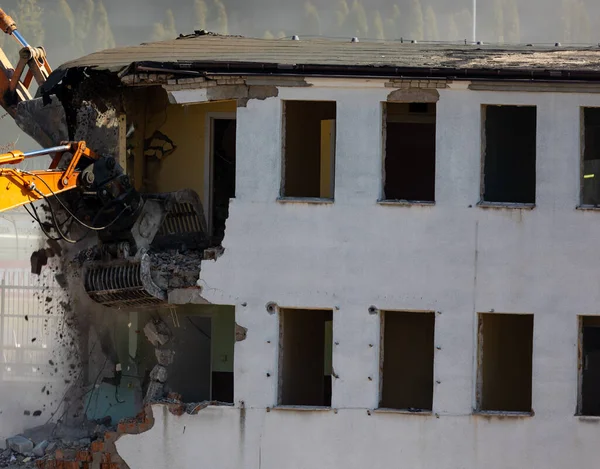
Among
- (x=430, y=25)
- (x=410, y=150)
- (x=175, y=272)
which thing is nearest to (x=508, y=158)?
(x=410, y=150)

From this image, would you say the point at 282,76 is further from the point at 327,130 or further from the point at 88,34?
the point at 88,34

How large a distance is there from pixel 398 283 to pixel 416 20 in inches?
2408

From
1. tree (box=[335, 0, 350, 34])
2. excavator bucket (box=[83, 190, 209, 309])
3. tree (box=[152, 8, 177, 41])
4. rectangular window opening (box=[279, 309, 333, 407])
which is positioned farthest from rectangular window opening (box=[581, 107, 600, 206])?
tree (box=[335, 0, 350, 34])

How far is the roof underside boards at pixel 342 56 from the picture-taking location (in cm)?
1692

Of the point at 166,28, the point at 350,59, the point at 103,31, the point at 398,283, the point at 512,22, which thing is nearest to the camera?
the point at 398,283

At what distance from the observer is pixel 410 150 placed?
2058 cm

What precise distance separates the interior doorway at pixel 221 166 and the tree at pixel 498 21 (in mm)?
52970

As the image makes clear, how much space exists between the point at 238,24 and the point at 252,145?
57674 mm

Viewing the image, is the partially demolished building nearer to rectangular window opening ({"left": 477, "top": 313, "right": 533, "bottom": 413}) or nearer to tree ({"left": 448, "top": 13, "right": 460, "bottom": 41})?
rectangular window opening ({"left": 477, "top": 313, "right": 533, "bottom": 413})

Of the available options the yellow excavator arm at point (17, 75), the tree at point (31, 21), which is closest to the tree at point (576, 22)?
the tree at point (31, 21)

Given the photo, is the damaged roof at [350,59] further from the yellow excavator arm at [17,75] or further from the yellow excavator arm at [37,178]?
the yellow excavator arm at [37,178]

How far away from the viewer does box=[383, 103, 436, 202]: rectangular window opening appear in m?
20.1

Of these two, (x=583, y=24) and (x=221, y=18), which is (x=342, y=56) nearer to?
(x=221, y=18)

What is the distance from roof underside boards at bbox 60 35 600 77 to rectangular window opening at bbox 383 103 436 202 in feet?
3.39
